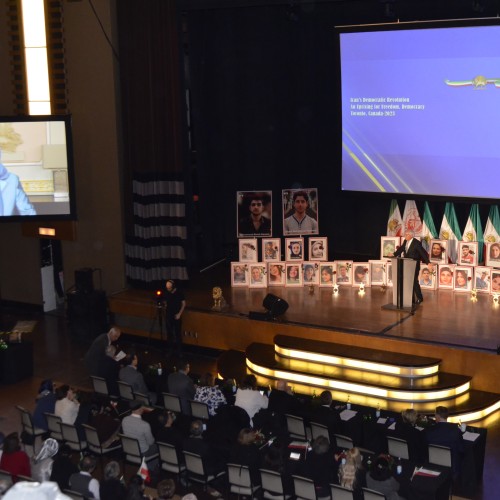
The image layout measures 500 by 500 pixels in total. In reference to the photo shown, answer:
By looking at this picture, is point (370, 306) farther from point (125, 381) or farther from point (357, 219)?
point (125, 381)

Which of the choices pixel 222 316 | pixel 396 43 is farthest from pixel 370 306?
pixel 396 43

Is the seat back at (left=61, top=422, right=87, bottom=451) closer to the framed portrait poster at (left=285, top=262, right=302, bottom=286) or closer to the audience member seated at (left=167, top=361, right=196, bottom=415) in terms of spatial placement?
the audience member seated at (left=167, top=361, right=196, bottom=415)

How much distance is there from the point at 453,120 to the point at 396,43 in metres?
1.58

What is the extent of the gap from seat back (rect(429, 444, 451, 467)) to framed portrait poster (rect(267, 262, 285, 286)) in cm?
657

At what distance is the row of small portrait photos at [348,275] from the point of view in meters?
14.4

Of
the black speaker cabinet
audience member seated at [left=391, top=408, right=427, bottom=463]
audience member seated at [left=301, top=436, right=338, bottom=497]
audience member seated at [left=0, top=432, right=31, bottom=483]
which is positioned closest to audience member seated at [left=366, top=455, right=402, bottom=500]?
audience member seated at [left=301, top=436, right=338, bottom=497]

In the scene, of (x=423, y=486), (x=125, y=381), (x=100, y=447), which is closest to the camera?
(x=423, y=486)

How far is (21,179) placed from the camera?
50.1ft

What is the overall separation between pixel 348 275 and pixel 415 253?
197 centimetres

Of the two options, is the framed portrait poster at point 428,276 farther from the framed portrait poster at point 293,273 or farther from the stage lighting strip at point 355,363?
the stage lighting strip at point 355,363

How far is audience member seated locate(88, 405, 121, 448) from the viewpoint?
9.91 meters

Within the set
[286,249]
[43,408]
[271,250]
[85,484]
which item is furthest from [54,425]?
[286,249]

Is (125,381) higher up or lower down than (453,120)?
lower down

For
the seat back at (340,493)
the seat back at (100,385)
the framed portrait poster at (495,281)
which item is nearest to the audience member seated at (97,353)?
the seat back at (100,385)
